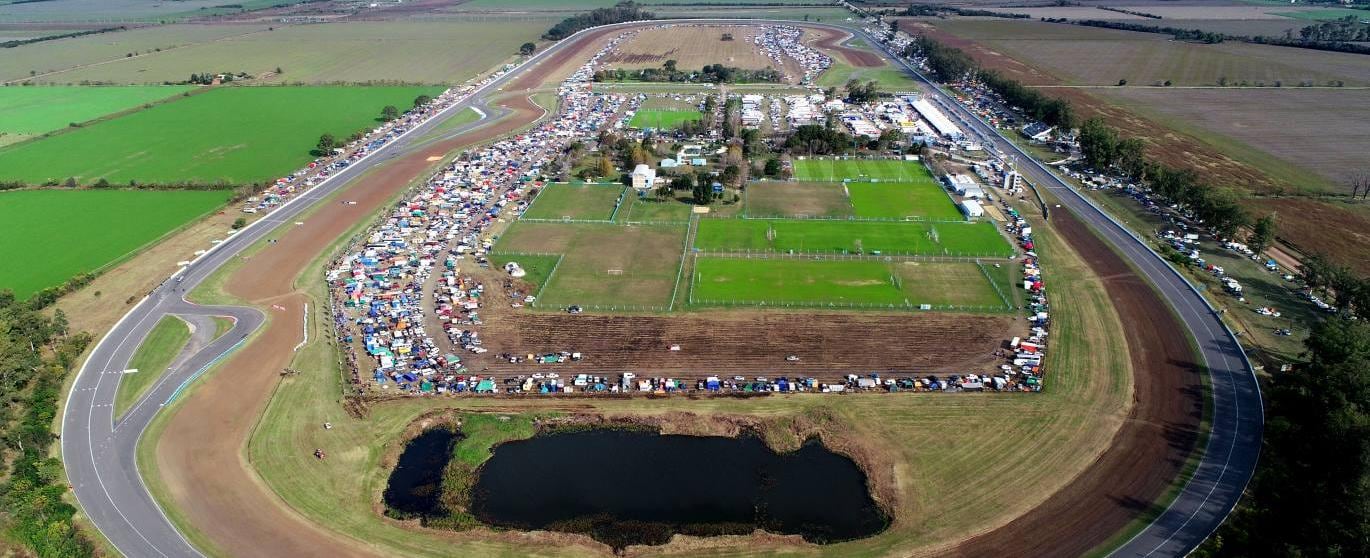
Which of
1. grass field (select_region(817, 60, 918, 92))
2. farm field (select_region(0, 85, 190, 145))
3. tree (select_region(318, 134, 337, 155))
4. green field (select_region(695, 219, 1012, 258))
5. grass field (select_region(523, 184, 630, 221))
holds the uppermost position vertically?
grass field (select_region(817, 60, 918, 92))

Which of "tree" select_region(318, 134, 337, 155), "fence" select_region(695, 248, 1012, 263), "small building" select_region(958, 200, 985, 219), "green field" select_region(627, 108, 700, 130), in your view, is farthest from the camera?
"green field" select_region(627, 108, 700, 130)

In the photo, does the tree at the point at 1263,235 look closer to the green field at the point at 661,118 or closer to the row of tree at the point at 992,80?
the row of tree at the point at 992,80

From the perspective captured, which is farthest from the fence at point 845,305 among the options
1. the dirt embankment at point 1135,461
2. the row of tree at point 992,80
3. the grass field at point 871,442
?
the row of tree at point 992,80

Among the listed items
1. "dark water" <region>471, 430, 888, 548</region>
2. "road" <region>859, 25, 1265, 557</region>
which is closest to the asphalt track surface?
"road" <region>859, 25, 1265, 557</region>

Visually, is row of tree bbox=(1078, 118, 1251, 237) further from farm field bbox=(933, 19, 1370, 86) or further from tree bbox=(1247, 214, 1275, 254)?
farm field bbox=(933, 19, 1370, 86)

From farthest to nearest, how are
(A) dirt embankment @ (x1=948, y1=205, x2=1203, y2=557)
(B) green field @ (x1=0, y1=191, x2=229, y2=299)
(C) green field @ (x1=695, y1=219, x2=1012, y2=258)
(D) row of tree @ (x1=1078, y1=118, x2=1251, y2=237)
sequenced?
(D) row of tree @ (x1=1078, y1=118, x2=1251, y2=237) → (C) green field @ (x1=695, y1=219, x2=1012, y2=258) → (B) green field @ (x1=0, y1=191, x2=229, y2=299) → (A) dirt embankment @ (x1=948, y1=205, x2=1203, y2=557)

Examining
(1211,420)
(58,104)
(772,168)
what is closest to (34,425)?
(772,168)

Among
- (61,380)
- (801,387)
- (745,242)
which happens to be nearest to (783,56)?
(745,242)
